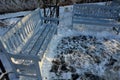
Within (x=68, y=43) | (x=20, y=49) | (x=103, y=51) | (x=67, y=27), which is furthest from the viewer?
(x=67, y=27)

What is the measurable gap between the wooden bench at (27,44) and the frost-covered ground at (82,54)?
519 mm

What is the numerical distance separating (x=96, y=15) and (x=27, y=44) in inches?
105

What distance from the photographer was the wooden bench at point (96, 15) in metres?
5.84

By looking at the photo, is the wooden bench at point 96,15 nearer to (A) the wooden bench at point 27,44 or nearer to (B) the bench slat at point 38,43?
(A) the wooden bench at point 27,44

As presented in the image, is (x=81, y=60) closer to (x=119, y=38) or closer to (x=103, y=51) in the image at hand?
(x=103, y=51)

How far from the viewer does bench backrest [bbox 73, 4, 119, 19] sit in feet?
19.1

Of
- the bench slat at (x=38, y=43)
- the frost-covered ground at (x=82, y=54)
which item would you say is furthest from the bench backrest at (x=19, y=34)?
the frost-covered ground at (x=82, y=54)

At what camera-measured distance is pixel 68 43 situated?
5.68m

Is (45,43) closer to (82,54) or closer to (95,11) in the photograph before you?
(82,54)

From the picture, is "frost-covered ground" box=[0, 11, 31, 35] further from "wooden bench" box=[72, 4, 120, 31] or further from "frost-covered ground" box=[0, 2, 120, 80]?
"wooden bench" box=[72, 4, 120, 31]

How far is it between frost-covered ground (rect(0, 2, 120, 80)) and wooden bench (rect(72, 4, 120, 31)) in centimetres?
38

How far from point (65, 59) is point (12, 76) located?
1.47 metres

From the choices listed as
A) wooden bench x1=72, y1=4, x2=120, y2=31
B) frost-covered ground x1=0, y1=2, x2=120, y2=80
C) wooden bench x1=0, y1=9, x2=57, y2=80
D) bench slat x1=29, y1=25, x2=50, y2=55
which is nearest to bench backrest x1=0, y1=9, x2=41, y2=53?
wooden bench x1=0, y1=9, x2=57, y2=80

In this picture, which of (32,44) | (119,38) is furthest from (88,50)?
(32,44)
